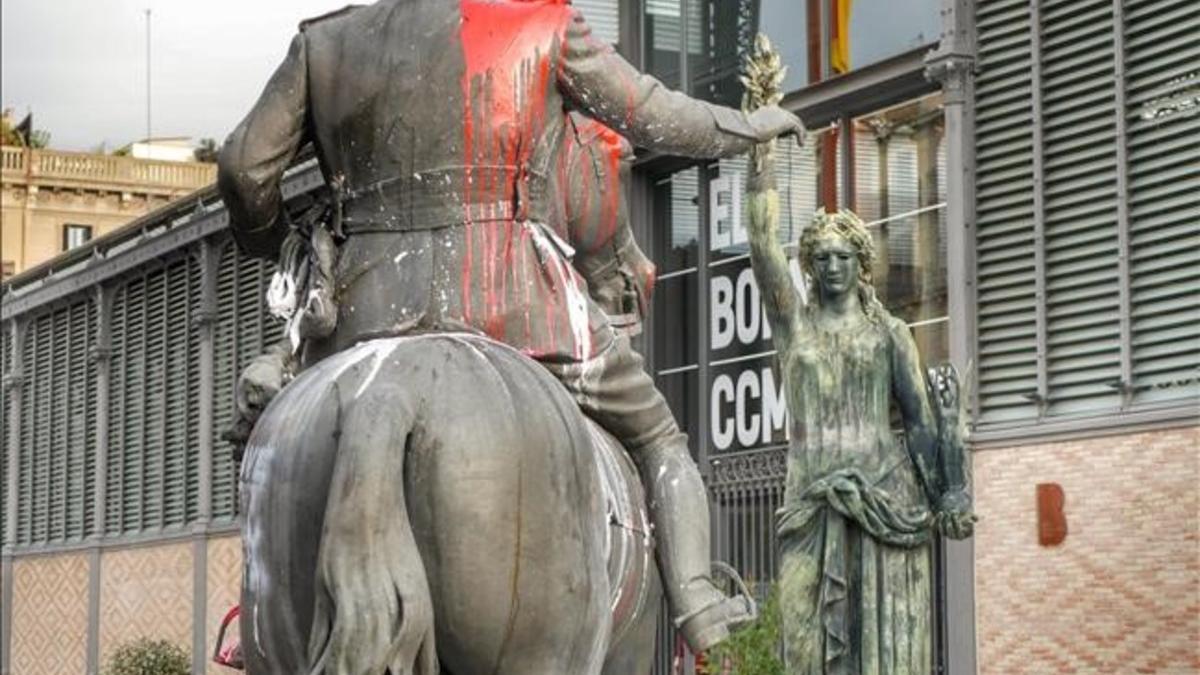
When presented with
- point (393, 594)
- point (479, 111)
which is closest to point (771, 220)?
point (479, 111)

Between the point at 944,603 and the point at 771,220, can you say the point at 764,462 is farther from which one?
the point at 771,220

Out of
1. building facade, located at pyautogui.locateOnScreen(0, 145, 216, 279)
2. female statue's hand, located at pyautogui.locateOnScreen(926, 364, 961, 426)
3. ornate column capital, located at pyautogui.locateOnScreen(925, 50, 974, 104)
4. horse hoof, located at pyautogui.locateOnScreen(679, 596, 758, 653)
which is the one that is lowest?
horse hoof, located at pyautogui.locateOnScreen(679, 596, 758, 653)

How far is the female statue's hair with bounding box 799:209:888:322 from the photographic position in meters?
12.4

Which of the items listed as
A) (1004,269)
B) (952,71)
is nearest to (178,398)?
(952,71)

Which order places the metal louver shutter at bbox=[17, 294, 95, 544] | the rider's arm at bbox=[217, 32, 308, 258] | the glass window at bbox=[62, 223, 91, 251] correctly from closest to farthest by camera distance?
the rider's arm at bbox=[217, 32, 308, 258]
the metal louver shutter at bbox=[17, 294, 95, 544]
the glass window at bbox=[62, 223, 91, 251]

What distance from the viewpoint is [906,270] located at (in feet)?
83.0

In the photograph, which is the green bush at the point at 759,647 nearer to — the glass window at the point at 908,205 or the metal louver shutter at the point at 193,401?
the glass window at the point at 908,205

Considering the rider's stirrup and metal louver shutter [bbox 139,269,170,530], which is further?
metal louver shutter [bbox 139,269,170,530]

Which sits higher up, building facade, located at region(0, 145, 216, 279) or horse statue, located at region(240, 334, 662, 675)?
building facade, located at region(0, 145, 216, 279)

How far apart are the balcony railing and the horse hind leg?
66256mm

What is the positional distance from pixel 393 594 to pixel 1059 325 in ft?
56.5

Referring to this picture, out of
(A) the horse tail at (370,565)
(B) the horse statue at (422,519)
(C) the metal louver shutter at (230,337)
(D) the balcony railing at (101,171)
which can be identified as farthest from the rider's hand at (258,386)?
(D) the balcony railing at (101,171)

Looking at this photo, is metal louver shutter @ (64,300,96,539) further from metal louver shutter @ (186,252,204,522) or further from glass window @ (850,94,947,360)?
glass window @ (850,94,947,360)

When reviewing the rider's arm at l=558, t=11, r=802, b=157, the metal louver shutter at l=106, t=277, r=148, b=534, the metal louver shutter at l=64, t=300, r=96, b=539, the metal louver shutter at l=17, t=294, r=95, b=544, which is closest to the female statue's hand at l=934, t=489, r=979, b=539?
the rider's arm at l=558, t=11, r=802, b=157
